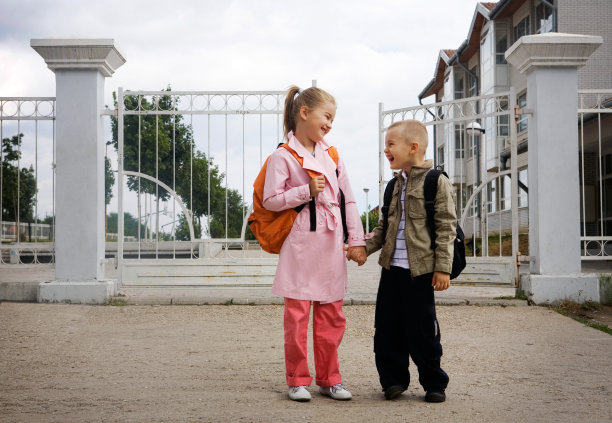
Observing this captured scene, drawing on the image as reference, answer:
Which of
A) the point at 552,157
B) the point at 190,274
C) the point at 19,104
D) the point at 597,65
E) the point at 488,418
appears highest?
the point at 597,65

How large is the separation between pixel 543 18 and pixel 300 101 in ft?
62.7

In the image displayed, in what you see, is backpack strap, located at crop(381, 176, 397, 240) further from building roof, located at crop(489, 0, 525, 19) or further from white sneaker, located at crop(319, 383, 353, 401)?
building roof, located at crop(489, 0, 525, 19)

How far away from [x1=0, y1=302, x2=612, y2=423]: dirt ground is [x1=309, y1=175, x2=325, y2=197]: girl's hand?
1055 mm

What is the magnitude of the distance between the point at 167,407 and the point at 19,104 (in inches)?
208

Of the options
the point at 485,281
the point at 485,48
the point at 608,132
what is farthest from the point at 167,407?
the point at 485,48

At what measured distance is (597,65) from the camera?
1903 centimetres

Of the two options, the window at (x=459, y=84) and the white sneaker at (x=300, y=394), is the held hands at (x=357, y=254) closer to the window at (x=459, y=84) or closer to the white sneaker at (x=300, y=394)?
the white sneaker at (x=300, y=394)

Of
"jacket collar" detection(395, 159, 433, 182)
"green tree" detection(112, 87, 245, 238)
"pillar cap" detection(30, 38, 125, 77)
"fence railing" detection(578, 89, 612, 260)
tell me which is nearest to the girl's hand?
"jacket collar" detection(395, 159, 433, 182)

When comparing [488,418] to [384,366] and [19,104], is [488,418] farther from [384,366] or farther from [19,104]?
[19,104]

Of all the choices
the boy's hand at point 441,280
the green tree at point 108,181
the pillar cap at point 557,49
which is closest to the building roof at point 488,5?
the pillar cap at point 557,49

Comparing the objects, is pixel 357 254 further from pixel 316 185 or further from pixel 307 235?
pixel 316 185

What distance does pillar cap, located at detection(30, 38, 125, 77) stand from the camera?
7.42 m

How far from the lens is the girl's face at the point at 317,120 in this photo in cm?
378

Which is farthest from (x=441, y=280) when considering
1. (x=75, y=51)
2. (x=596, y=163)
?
(x=596, y=163)
